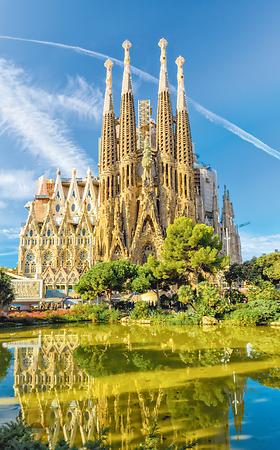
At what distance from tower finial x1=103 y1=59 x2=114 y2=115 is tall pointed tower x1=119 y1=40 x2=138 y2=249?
5.52 ft

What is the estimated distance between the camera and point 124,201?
40094mm

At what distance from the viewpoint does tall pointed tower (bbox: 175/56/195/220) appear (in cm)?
4044

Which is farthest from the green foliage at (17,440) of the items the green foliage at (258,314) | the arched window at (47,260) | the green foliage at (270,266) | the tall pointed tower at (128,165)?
the arched window at (47,260)

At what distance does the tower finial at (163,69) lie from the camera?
43594mm

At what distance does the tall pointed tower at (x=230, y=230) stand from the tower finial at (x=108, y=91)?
19.5 meters

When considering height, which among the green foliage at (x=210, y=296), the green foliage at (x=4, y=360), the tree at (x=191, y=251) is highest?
the tree at (x=191, y=251)

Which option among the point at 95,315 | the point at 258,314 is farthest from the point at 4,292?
the point at 258,314

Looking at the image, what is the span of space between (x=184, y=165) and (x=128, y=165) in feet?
19.8

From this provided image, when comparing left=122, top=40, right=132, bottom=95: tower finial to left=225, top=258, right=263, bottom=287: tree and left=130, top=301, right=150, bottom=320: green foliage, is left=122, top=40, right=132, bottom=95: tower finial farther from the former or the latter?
left=130, top=301, right=150, bottom=320: green foliage

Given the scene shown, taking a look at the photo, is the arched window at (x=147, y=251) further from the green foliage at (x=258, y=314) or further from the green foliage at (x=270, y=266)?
the green foliage at (x=258, y=314)

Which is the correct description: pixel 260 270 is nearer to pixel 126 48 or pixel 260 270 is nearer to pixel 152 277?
pixel 152 277

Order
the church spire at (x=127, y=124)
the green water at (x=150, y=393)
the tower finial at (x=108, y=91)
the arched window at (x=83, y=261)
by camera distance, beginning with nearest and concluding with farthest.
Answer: the green water at (x=150, y=393) < the church spire at (x=127, y=124) < the arched window at (x=83, y=261) < the tower finial at (x=108, y=91)

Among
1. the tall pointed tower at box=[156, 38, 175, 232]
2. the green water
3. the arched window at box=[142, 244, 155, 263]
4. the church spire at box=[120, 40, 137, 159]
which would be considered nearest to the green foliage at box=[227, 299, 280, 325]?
the green water

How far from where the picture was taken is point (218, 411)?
19.9 ft
